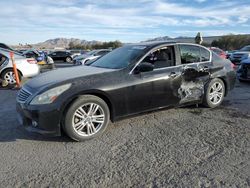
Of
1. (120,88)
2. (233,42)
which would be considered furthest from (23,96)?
(233,42)

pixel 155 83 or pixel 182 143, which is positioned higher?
pixel 155 83

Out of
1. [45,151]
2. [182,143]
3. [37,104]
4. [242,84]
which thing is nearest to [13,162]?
[45,151]

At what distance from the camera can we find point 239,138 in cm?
422

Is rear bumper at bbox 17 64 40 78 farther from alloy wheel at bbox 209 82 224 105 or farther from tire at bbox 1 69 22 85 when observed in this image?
alloy wheel at bbox 209 82 224 105

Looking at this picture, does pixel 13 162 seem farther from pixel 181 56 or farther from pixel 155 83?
pixel 181 56

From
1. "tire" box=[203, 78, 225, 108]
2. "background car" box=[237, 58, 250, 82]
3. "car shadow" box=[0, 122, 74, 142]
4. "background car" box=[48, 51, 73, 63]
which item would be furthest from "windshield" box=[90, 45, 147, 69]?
"background car" box=[48, 51, 73, 63]

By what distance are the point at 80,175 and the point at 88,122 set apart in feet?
3.92

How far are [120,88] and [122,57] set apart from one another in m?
0.98

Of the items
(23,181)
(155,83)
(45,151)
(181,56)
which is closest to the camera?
(23,181)

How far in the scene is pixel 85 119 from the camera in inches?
166

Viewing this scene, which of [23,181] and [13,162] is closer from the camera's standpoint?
[23,181]

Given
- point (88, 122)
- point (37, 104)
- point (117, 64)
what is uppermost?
point (117, 64)

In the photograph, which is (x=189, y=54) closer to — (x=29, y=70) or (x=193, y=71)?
(x=193, y=71)

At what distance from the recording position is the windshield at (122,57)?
4.83 metres
